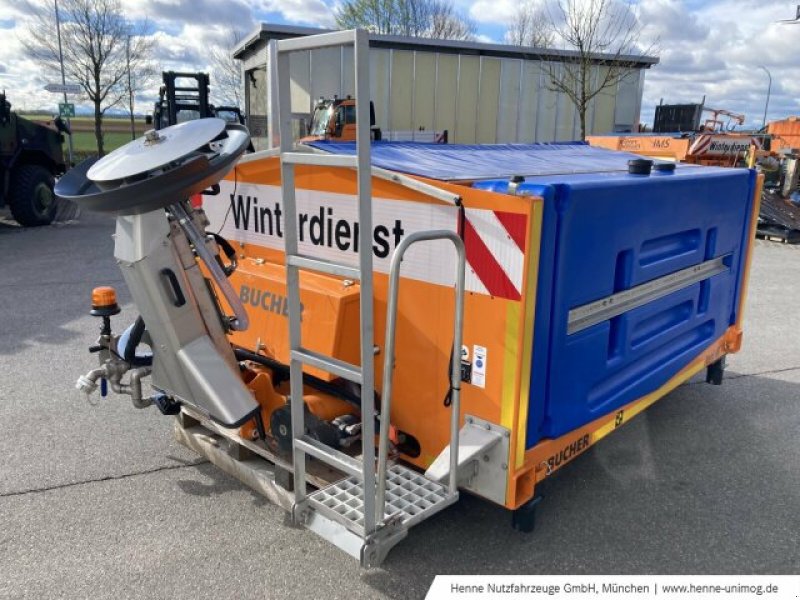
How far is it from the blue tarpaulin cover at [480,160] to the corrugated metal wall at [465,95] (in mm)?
15399

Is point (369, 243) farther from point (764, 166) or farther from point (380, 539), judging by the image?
point (764, 166)

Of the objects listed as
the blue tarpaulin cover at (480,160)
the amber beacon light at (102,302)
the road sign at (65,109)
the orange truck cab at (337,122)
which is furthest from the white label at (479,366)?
the road sign at (65,109)

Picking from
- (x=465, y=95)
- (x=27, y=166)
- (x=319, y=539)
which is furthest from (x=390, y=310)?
(x=465, y=95)

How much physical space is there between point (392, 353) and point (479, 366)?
0.49 m

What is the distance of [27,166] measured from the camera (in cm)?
1152

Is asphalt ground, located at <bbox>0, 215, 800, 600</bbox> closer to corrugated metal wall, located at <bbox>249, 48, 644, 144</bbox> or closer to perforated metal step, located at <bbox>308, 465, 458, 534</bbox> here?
perforated metal step, located at <bbox>308, 465, 458, 534</bbox>

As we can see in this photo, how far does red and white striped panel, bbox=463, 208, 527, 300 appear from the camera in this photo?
2.27 metres

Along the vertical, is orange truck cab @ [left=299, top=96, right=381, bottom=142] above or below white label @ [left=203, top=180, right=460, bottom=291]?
above

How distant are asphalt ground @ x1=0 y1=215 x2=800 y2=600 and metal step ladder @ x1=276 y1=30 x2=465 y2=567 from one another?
1.20ft

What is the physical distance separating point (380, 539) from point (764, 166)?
12466mm

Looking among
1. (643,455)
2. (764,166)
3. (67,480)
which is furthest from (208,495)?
(764,166)

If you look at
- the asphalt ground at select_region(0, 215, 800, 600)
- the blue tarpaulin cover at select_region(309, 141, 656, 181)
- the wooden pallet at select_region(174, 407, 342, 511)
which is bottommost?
the asphalt ground at select_region(0, 215, 800, 600)

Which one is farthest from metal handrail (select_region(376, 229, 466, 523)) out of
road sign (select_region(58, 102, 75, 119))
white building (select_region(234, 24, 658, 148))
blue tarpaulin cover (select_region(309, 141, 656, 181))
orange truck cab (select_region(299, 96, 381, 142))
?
road sign (select_region(58, 102, 75, 119))

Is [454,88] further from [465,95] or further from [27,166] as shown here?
[27,166]
